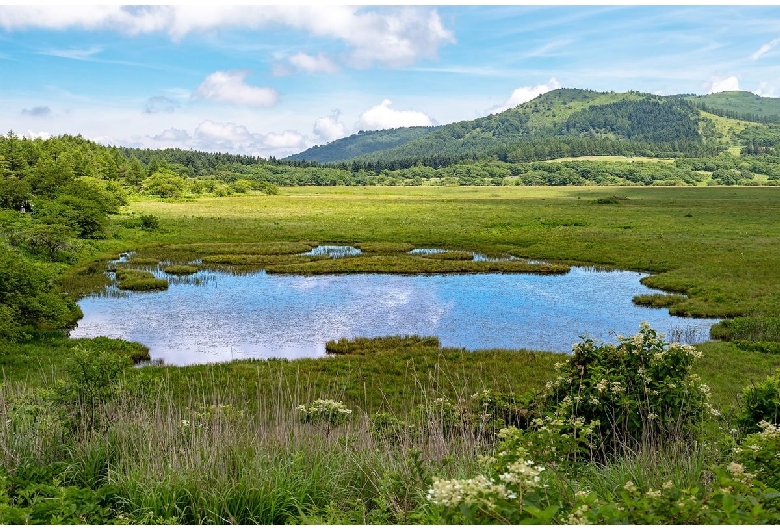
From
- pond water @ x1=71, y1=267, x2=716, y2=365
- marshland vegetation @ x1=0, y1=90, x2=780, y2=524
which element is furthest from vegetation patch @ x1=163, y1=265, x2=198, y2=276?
pond water @ x1=71, y1=267, x2=716, y2=365

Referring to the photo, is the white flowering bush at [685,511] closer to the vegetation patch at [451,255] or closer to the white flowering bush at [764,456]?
the white flowering bush at [764,456]

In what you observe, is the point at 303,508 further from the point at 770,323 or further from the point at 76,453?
the point at 770,323

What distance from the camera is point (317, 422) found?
37.8ft

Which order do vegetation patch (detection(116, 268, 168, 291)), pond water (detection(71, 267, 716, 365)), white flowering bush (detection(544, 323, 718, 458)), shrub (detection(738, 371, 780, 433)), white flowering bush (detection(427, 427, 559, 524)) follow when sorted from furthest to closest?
1. vegetation patch (detection(116, 268, 168, 291))
2. pond water (detection(71, 267, 716, 365))
3. white flowering bush (detection(544, 323, 718, 458))
4. shrub (detection(738, 371, 780, 433))
5. white flowering bush (detection(427, 427, 559, 524))

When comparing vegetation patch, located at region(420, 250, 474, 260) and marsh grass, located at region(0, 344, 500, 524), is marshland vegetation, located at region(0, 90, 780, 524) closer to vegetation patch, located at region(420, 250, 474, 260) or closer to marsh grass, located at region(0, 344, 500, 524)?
marsh grass, located at region(0, 344, 500, 524)

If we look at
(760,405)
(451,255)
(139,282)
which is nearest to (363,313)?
(139,282)

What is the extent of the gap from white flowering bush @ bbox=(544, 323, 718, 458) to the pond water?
1116cm

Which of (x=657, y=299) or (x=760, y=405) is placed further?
(x=657, y=299)

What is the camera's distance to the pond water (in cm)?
2388

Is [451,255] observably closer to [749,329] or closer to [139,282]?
[139,282]

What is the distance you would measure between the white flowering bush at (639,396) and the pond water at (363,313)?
439 inches

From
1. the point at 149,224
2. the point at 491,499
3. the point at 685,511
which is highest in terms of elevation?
the point at 149,224

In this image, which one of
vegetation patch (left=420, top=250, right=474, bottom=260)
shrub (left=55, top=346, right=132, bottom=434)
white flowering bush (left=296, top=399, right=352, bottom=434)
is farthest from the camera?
vegetation patch (left=420, top=250, right=474, bottom=260)

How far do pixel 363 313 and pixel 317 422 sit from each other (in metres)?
17.5
